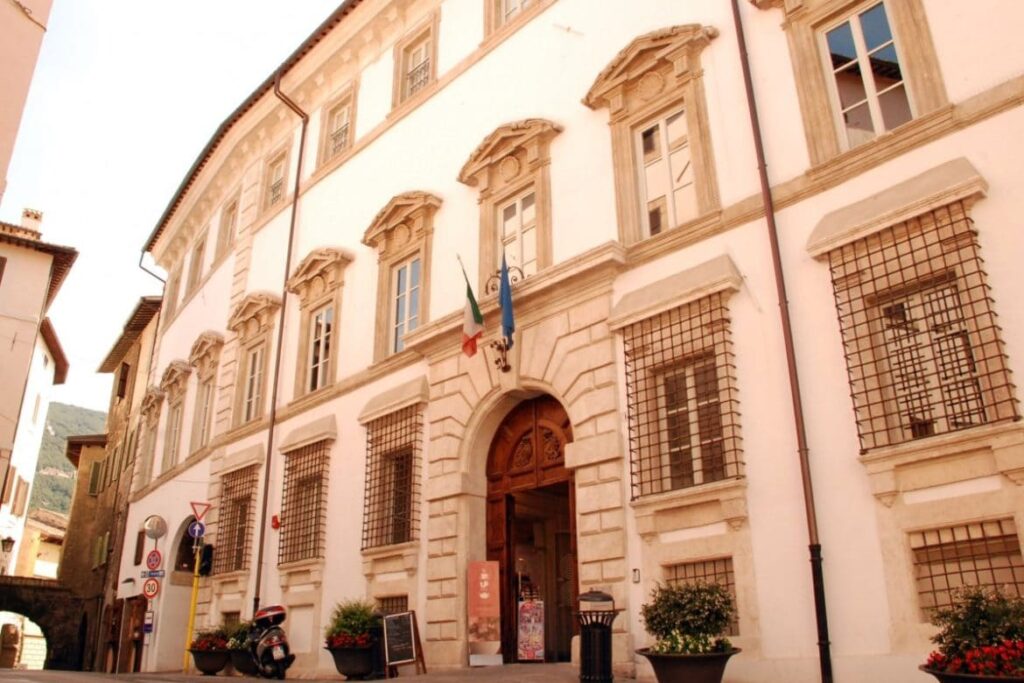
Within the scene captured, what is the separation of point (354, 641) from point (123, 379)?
81.1ft

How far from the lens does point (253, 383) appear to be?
1853 centimetres

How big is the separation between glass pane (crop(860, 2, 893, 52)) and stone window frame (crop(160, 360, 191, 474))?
705 inches

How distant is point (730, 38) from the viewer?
33.7 feet

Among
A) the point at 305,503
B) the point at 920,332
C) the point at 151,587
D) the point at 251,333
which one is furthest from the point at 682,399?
the point at 251,333

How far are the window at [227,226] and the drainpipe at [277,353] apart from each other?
3.91 m

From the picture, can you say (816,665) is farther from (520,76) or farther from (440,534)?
(520,76)

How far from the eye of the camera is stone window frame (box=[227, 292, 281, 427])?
58.9 feet

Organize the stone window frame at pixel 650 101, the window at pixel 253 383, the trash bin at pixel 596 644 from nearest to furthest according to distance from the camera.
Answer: the trash bin at pixel 596 644
the stone window frame at pixel 650 101
the window at pixel 253 383

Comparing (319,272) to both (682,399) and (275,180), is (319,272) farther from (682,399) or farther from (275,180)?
(682,399)

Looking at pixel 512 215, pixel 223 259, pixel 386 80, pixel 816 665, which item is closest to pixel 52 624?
pixel 223 259

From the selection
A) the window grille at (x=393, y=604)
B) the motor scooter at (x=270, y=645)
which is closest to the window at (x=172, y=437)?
the motor scooter at (x=270, y=645)

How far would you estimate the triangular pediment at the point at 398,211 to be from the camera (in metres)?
14.2

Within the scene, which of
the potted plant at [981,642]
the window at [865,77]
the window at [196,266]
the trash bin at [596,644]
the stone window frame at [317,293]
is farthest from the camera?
the window at [196,266]

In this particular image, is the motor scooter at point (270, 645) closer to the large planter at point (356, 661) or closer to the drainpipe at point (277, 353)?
the drainpipe at point (277, 353)
